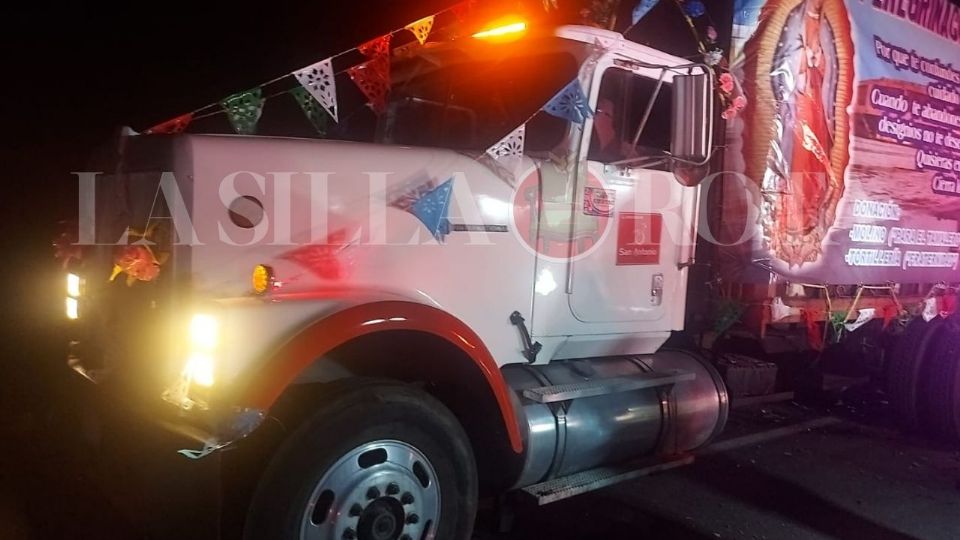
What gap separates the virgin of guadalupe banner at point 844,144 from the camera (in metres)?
4.91

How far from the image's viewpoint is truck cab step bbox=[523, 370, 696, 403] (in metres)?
3.92

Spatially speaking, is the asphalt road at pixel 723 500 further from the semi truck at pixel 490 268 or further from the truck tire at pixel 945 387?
the semi truck at pixel 490 268

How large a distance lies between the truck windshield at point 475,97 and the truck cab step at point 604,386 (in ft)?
4.07

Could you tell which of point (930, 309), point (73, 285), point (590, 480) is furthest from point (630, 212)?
point (930, 309)

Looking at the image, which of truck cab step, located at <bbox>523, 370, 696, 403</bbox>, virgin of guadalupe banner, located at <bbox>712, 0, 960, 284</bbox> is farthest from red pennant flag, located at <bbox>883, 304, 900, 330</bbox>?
truck cab step, located at <bbox>523, 370, 696, 403</bbox>

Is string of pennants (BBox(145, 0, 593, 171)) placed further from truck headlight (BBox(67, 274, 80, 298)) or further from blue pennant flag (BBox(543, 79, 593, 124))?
truck headlight (BBox(67, 274, 80, 298))

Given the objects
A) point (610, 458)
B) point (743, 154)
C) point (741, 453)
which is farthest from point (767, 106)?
point (741, 453)

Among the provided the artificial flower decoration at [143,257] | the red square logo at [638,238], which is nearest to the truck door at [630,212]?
the red square logo at [638,238]

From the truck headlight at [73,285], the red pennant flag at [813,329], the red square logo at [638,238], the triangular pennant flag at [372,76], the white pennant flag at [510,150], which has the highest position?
the triangular pennant flag at [372,76]

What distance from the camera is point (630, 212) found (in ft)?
14.5

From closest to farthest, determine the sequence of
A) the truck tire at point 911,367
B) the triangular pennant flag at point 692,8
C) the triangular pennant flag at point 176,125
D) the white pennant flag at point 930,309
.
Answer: the triangular pennant flag at point 176,125 → the triangular pennant flag at point 692,8 → the white pennant flag at point 930,309 → the truck tire at point 911,367

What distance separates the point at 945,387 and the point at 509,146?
4.94 meters

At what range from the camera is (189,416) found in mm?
2945

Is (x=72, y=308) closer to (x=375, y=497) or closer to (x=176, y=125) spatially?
(x=176, y=125)
